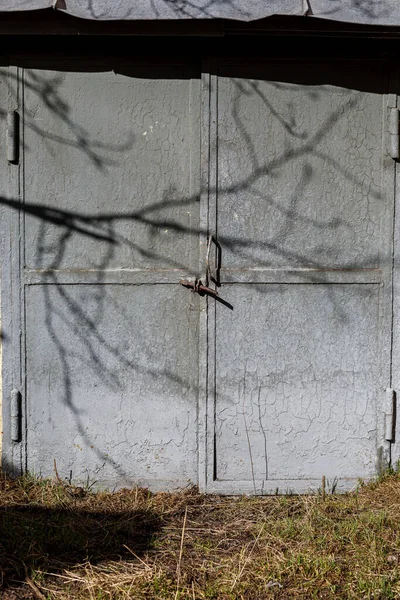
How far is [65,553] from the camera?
3.67 m

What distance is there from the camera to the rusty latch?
14.2 feet

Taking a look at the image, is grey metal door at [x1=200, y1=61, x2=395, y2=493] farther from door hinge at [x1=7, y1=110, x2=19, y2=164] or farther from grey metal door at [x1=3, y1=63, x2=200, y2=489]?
door hinge at [x1=7, y1=110, x2=19, y2=164]

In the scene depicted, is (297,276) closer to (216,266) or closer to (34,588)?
(216,266)

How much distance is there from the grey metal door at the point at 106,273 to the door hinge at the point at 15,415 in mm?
36

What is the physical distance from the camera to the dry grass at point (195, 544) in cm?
338

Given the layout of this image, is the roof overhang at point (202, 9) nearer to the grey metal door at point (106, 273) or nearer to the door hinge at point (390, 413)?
the grey metal door at point (106, 273)

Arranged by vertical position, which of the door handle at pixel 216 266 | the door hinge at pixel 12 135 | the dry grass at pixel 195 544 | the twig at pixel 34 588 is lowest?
the twig at pixel 34 588

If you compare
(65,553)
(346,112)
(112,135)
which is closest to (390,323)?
(346,112)

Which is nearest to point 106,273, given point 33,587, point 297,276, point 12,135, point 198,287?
point 198,287

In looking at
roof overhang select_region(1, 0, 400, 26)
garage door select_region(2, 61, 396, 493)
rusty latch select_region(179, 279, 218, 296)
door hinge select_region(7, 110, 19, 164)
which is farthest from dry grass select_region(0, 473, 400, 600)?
roof overhang select_region(1, 0, 400, 26)

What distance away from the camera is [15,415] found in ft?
14.4

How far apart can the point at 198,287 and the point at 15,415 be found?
1.29 meters

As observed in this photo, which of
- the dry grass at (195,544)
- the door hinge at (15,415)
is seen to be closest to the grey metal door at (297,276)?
the dry grass at (195,544)

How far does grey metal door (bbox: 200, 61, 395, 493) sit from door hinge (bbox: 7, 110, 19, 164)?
1.08 metres
